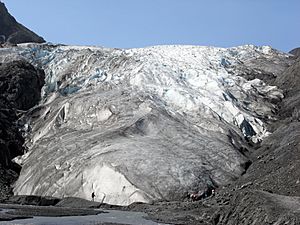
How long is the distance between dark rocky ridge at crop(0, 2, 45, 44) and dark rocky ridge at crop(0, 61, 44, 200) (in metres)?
31.4

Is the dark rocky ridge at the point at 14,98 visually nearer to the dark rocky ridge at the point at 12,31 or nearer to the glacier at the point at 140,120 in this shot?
the glacier at the point at 140,120

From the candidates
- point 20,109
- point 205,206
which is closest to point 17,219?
point 205,206

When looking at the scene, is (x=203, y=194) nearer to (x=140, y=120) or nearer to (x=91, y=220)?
(x=140, y=120)

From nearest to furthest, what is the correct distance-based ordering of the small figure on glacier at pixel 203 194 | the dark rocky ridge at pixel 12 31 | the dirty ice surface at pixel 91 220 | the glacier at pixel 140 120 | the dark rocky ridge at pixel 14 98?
1. the dirty ice surface at pixel 91 220
2. the small figure on glacier at pixel 203 194
3. the glacier at pixel 140 120
4. the dark rocky ridge at pixel 14 98
5. the dark rocky ridge at pixel 12 31

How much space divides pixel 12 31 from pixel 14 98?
133 feet

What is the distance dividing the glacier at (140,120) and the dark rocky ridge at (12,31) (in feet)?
86.0

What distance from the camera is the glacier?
32031 millimetres

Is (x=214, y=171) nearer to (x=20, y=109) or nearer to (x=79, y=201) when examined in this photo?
(x=79, y=201)

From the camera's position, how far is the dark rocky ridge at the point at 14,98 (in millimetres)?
42656

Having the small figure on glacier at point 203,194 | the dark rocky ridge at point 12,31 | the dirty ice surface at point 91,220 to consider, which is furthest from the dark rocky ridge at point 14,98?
the dark rocky ridge at point 12,31

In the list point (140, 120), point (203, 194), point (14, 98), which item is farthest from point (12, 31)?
point (203, 194)

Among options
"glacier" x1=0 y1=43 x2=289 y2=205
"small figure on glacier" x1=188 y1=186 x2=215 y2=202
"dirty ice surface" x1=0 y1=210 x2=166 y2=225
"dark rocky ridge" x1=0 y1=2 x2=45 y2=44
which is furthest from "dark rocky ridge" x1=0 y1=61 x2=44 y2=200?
"dark rocky ridge" x1=0 y1=2 x2=45 y2=44

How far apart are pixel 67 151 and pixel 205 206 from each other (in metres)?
14.1

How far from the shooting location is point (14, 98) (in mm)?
49656
